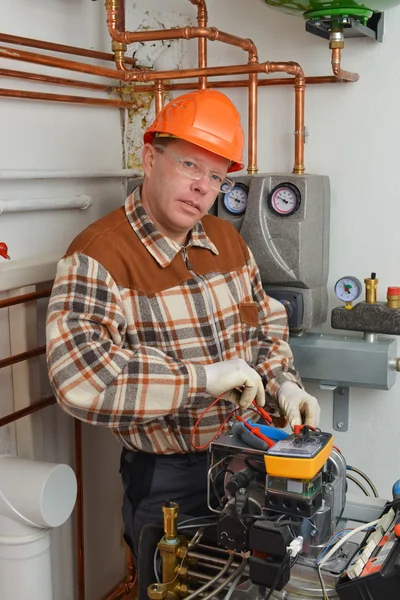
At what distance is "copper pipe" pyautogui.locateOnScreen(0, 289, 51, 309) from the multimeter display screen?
75cm

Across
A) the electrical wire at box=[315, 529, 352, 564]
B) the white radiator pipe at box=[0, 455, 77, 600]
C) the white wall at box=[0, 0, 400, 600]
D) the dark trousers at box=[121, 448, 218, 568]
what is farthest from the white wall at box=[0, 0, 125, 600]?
the electrical wire at box=[315, 529, 352, 564]

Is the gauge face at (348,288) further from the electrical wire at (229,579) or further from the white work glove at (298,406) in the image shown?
the electrical wire at (229,579)

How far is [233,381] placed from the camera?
1452 mm

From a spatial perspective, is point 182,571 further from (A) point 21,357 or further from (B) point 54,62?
(B) point 54,62

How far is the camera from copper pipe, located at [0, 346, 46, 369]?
5.53 feet

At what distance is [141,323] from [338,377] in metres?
0.63

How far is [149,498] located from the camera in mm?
1637

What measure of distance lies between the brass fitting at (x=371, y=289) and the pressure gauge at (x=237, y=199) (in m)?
0.38

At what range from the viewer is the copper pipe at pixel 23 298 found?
65.1 inches

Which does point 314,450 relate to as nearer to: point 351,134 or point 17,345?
point 17,345

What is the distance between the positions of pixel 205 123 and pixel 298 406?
0.63 m

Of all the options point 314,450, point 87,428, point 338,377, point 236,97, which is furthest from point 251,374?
point 236,97

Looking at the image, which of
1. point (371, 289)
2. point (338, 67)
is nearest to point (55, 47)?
point (338, 67)

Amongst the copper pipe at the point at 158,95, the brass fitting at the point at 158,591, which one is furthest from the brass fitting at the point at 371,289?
the brass fitting at the point at 158,591
